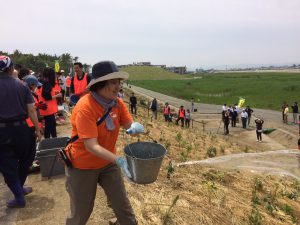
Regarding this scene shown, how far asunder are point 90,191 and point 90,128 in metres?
0.67

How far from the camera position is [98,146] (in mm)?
2490

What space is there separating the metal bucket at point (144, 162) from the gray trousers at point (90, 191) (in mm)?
274

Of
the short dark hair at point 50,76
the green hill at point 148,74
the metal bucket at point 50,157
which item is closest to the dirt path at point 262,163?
the metal bucket at point 50,157

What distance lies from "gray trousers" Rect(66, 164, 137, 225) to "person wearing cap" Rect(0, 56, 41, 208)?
5.28ft

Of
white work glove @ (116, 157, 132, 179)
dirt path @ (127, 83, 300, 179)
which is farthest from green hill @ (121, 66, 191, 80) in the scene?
white work glove @ (116, 157, 132, 179)

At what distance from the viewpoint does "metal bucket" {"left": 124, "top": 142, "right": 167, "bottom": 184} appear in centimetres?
252

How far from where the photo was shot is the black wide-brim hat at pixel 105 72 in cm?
258

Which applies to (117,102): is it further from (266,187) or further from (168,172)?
(266,187)

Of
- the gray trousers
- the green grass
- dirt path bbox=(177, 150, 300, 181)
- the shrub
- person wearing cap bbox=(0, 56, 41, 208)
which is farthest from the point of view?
the green grass

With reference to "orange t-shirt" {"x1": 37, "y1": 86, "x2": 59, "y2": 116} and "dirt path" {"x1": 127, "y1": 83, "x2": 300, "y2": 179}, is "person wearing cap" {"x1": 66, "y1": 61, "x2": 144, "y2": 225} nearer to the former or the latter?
"orange t-shirt" {"x1": 37, "y1": 86, "x2": 59, "y2": 116}

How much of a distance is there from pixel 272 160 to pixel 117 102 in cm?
843

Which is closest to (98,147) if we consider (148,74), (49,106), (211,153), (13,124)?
(13,124)

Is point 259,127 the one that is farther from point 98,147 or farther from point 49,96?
point 98,147

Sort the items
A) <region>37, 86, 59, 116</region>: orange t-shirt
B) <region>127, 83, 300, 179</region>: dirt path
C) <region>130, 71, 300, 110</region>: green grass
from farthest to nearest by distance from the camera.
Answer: <region>130, 71, 300, 110</region>: green grass < <region>127, 83, 300, 179</region>: dirt path < <region>37, 86, 59, 116</region>: orange t-shirt
